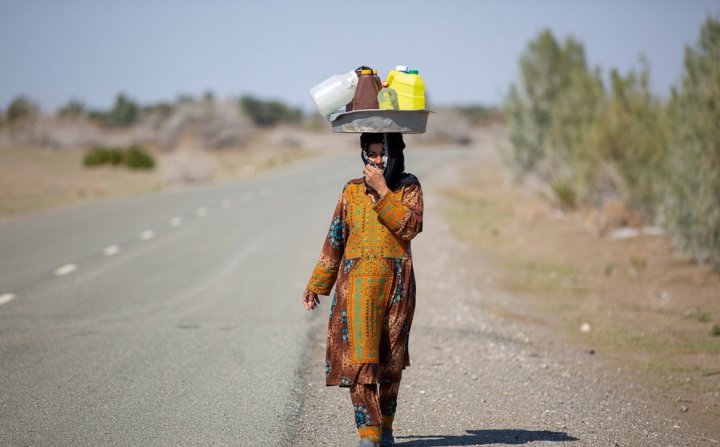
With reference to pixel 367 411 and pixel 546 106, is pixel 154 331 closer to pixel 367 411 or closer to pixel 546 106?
pixel 367 411

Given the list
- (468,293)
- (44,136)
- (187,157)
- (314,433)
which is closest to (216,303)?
(468,293)

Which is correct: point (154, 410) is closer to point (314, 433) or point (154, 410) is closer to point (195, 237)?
point (314, 433)

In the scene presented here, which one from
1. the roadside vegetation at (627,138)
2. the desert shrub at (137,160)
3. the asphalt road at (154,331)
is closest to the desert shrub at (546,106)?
the roadside vegetation at (627,138)

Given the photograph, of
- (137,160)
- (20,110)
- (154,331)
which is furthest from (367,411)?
(20,110)

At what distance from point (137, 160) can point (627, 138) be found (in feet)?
91.8

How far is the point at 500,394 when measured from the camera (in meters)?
6.45

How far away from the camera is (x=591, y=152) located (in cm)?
1811

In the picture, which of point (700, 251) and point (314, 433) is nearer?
point (314, 433)

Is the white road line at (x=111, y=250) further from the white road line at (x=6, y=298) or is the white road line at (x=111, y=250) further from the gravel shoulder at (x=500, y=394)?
the gravel shoulder at (x=500, y=394)

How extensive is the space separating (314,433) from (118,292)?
5965mm

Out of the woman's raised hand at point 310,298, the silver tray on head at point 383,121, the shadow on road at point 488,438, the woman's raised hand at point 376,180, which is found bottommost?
the shadow on road at point 488,438

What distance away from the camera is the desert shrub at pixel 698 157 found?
493 inches

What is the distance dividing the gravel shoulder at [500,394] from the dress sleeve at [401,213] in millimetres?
1372

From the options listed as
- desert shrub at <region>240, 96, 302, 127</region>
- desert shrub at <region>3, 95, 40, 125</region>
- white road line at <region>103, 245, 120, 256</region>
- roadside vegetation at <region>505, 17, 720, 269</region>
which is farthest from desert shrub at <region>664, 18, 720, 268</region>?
desert shrub at <region>240, 96, 302, 127</region>
